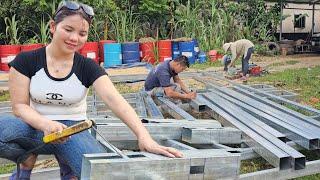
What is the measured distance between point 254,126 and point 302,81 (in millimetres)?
5699

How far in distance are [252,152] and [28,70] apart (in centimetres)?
221

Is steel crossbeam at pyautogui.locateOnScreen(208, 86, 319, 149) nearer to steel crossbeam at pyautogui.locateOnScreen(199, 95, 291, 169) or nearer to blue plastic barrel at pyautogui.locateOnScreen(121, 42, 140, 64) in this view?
steel crossbeam at pyautogui.locateOnScreen(199, 95, 291, 169)

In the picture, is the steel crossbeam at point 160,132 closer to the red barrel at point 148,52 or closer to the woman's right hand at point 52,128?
the woman's right hand at point 52,128

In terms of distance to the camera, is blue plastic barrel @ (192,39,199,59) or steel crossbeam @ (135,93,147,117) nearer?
steel crossbeam @ (135,93,147,117)

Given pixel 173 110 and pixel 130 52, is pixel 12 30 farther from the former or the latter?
pixel 173 110

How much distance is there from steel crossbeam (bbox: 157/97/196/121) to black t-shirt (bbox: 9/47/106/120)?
2.27m

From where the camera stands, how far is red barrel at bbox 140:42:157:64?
13.1 metres

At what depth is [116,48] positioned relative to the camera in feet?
41.3

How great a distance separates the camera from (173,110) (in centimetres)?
536

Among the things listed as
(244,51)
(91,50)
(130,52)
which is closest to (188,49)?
(130,52)

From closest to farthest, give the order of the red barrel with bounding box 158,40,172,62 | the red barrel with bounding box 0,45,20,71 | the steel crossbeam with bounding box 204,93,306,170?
1. the steel crossbeam with bounding box 204,93,306,170
2. the red barrel with bounding box 0,45,20,71
3. the red barrel with bounding box 158,40,172,62

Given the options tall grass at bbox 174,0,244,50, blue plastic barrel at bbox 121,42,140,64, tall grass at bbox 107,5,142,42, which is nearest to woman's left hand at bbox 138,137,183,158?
blue plastic barrel at bbox 121,42,140,64

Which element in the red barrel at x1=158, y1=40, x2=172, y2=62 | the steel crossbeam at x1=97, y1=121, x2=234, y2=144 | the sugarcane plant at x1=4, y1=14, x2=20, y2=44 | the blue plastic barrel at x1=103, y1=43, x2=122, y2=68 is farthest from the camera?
the red barrel at x1=158, y1=40, x2=172, y2=62

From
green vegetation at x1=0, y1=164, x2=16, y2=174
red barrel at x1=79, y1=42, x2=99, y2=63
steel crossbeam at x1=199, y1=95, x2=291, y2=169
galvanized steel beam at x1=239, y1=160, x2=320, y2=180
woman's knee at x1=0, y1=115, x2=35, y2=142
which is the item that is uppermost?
red barrel at x1=79, y1=42, x2=99, y2=63
